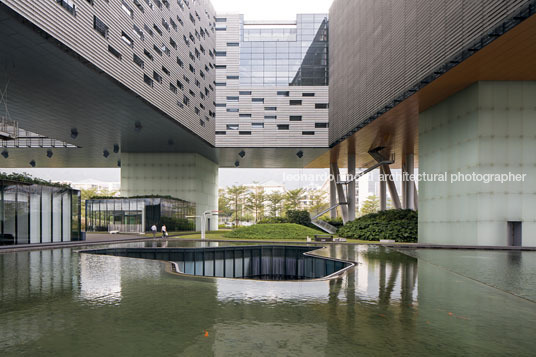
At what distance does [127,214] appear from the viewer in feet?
128

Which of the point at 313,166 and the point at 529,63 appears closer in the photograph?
the point at 529,63

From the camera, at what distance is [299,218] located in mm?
42500

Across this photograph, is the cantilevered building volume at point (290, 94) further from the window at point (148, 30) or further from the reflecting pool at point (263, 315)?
the reflecting pool at point (263, 315)

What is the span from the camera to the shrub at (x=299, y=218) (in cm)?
4238

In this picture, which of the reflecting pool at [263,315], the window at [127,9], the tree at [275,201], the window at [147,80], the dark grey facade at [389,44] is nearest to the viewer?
the reflecting pool at [263,315]

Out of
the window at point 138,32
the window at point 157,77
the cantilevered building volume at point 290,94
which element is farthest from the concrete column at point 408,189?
the window at point 138,32

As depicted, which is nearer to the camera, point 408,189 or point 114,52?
point 114,52

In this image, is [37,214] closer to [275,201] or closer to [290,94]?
[290,94]

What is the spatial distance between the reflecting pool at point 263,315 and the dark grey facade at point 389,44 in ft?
37.9

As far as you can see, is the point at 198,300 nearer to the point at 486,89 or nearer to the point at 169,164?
the point at 486,89

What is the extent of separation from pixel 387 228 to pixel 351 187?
1277cm

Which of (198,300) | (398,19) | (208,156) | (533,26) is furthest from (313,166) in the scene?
(198,300)

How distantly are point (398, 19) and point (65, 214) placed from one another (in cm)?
2383

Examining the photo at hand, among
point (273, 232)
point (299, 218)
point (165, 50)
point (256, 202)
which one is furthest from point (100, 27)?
point (256, 202)
